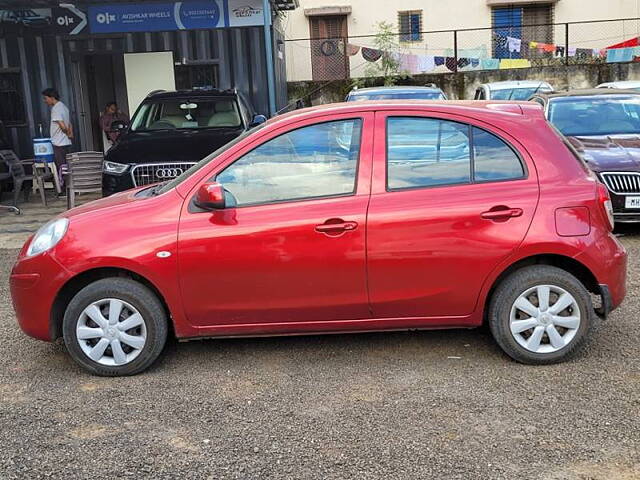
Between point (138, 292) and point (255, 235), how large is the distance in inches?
30.9

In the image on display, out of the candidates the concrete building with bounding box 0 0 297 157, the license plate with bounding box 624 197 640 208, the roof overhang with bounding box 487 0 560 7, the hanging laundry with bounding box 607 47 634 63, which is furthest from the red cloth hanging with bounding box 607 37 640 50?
the license plate with bounding box 624 197 640 208

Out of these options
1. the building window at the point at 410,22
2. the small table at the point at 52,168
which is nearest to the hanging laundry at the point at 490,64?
the building window at the point at 410,22

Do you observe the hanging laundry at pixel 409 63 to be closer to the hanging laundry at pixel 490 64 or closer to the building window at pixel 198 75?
the hanging laundry at pixel 490 64

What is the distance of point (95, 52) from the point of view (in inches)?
553

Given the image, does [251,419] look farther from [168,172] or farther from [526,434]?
[168,172]

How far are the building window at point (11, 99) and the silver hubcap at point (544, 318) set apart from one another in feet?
41.2

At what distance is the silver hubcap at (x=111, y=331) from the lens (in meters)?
4.14

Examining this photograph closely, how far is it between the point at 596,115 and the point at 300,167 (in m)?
5.96

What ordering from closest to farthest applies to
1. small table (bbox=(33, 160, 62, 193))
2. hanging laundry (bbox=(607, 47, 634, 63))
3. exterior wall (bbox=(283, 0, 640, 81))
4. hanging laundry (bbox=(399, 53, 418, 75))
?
small table (bbox=(33, 160, 62, 193)) → hanging laundry (bbox=(607, 47, 634, 63)) → hanging laundry (bbox=(399, 53, 418, 75)) → exterior wall (bbox=(283, 0, 640, 81))

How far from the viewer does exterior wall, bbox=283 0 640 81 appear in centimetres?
2167

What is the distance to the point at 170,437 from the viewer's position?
3514mm

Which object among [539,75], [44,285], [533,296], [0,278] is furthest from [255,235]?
[539,75]

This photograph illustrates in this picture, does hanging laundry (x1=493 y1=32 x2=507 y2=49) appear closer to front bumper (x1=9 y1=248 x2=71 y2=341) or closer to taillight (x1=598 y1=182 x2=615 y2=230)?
taillight (x1=598 y1=182 x2=615 y2=230)

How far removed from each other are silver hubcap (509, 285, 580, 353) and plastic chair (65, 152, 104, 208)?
689 cm
